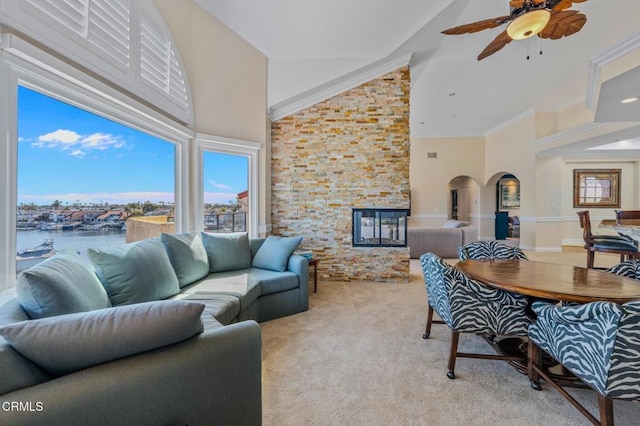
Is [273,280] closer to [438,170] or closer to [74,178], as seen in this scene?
[74,178]

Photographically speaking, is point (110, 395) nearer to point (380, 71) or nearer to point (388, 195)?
point (388, 195)

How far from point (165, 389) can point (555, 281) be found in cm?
238

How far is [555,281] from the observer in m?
1.90

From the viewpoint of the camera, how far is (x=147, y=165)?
2.76m

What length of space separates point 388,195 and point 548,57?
3.55 metres

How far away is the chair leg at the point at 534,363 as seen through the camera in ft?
5.99

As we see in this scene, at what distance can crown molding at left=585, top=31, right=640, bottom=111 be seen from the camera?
3.20 meters

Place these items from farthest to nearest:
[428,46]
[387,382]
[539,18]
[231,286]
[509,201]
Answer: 1. [509,201]
2. [428,46]
3. [231,286]
4. [539,18]
5. [387,382]

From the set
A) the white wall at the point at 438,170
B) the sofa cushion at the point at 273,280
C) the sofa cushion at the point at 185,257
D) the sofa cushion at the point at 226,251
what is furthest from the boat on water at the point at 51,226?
the white wall at the point at 438,170

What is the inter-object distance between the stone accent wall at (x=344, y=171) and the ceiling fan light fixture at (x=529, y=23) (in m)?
2.02

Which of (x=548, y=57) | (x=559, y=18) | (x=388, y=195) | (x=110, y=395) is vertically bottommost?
(x=110, y=395)

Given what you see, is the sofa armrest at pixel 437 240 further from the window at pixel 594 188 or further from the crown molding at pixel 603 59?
the window at pixel 594 188

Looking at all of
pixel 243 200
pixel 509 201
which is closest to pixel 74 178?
pixel 243 200

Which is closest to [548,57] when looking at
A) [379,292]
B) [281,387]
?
[379,292]
